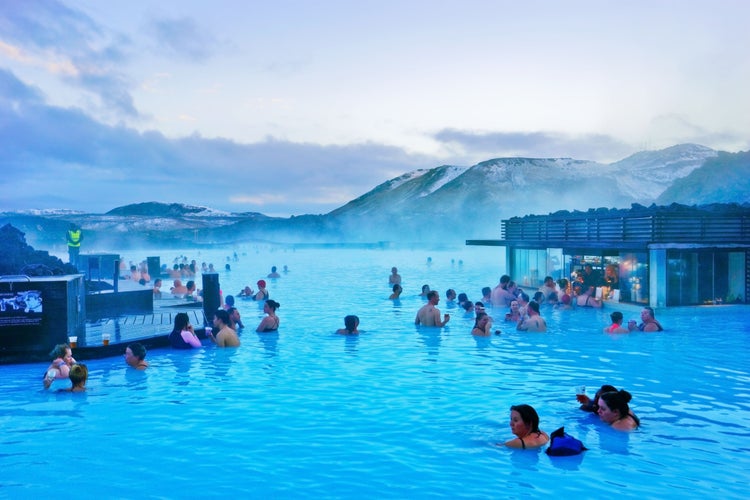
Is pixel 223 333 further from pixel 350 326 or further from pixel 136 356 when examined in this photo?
pixel 350 326

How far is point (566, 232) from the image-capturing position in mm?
27906

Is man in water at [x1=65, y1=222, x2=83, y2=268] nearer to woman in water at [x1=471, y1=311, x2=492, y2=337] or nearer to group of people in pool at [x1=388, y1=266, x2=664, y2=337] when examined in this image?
group of people in pool at [x1=388, y1=266, x2=664, y2=337]

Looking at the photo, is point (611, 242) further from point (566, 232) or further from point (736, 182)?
point (736, 182)

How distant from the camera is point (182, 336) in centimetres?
1455

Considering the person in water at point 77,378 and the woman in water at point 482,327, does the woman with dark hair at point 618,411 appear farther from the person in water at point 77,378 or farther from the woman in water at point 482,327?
the person in water at point 77,378

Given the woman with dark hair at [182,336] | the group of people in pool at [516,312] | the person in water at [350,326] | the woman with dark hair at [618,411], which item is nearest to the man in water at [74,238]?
the woman with dark hair at [182,336]

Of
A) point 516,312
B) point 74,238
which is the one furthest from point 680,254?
point 74,238

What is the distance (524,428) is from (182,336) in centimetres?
939

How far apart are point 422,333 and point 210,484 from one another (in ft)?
36.8

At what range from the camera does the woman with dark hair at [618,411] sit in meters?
8.55

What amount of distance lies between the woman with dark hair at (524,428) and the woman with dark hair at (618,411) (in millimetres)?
1411

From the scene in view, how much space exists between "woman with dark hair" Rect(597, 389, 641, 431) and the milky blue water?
0.17 meters

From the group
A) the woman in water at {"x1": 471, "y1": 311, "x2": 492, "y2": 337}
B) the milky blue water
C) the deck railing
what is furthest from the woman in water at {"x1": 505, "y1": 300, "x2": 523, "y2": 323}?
the deck railing

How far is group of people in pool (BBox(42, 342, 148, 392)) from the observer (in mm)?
10789
